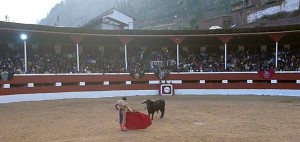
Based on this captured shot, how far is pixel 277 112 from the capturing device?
15.9m

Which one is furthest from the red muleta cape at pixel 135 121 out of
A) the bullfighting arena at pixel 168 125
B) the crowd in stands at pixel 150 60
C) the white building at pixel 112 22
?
the white building at pixel 112 22

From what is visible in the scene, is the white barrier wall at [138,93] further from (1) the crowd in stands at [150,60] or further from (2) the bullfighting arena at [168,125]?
(2) the bullfighting arena at [168,125]

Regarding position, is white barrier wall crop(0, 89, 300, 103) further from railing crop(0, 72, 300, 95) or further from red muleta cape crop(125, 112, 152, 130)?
red muleta cape crop(125, 112, 152, 130)

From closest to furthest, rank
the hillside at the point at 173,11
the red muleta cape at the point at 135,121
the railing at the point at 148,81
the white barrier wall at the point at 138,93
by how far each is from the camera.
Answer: the red muleta cape at the point at 135,121 → the white barrier wall at the point at 138,93 → the railing at the point at 148,81 → the hillside at the point at 173,11

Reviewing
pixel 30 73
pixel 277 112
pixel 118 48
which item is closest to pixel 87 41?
pixel 118 48

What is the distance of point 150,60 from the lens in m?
28.8

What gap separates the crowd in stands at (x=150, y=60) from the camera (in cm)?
2464

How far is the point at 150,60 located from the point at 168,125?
53.8ft

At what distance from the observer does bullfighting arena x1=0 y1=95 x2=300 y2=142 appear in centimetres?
1044

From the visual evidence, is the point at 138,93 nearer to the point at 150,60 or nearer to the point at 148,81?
the point at 148,81

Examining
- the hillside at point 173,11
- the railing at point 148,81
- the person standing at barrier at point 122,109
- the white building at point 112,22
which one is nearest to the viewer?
the person standing at barrier at point 122,109

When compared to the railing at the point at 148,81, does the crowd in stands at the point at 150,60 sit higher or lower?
higher

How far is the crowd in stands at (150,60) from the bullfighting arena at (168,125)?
7219 millimetres

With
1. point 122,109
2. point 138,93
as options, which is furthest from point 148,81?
point 122,109
